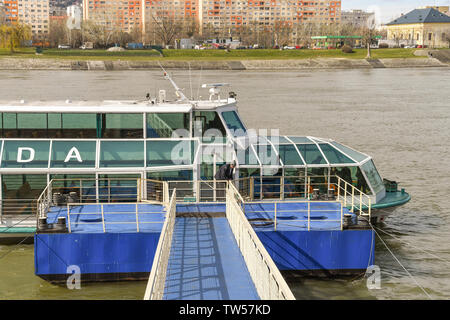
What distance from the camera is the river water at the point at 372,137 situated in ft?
53.2

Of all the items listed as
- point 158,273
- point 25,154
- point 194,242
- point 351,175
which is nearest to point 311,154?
point 351,175

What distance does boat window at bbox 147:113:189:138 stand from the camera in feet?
63.4

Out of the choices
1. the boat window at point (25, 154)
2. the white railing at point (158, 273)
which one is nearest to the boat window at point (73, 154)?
the boat window at point (25, 154)

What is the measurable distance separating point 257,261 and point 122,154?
779 centimetres

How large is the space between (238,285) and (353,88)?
227 feet

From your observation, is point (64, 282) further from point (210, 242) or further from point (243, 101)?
point (243, 101)

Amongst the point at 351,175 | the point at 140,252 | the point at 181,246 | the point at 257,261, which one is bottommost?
the point at 140,252

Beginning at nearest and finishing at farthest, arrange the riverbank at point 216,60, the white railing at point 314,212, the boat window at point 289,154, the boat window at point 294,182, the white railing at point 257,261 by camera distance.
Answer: the white railing at point 257,261 < the white railing at point 314,212 < the boat window at point 294,182 < the boat window at point 289,154 < the riverbank at point 216,60

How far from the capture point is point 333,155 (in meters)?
19.3

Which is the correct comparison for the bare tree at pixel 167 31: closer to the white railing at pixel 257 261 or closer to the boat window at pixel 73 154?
the boat window at pixel 73 154

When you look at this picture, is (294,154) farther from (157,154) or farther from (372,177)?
(157,154)

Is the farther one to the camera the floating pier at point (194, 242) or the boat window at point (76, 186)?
the boat window at point (76, 186)

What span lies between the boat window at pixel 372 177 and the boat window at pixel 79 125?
7.43 meters

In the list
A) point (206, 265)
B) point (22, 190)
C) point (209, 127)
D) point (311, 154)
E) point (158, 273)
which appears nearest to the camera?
point (158, 273)
